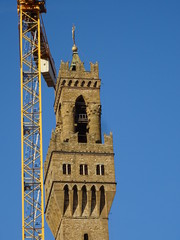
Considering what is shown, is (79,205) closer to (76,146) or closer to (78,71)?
(76,146)

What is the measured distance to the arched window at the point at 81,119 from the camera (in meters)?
111

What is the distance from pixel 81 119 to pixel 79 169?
22.2 feet

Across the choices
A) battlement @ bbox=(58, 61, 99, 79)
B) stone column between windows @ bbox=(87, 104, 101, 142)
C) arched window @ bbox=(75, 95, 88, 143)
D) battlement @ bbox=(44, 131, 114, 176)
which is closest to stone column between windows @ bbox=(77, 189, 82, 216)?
battlement @ bbox=(44, 131, 114, 176)

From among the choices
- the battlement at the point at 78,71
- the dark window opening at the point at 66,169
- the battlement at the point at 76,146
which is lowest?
the dark window opening at the point at 66,169

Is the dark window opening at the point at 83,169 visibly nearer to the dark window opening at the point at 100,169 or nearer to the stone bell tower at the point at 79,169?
the stone bell tower at the point at 79,169

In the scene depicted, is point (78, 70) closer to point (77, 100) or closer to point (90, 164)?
point (77, 100)

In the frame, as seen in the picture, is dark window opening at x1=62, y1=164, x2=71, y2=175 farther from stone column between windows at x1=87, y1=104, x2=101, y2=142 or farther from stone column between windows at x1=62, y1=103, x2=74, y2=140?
stone column between windows at x1=87, y1=104, x2=101, y2=142

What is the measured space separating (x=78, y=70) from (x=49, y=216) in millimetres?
15007

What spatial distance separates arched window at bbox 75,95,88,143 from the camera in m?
111

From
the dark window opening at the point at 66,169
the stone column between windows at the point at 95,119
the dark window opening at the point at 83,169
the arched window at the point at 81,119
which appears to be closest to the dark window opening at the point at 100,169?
the dark window opening at the point at 83,169

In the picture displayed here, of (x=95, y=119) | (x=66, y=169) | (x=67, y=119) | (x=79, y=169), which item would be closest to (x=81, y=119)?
(x=95, y=119)

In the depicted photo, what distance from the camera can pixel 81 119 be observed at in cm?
11144

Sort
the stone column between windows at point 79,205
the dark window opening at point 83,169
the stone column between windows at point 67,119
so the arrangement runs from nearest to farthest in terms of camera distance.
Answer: the stone column between windows at point 79,205, the dark window opening at point 83,169, the stone column between windows at point 67,119

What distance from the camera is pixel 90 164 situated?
107 meters
